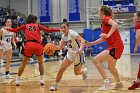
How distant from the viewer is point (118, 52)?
24.0ft

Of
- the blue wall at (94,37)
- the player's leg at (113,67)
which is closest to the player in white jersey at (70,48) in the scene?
the player's leg at (113,67)

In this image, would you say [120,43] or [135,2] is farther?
[135,2]

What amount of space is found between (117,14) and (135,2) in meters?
2.33

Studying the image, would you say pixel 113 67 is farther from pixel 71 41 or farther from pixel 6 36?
pixel 6 36

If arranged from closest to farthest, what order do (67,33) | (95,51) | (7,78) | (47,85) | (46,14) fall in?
(67,33) < (47,85) < (7,78) < (95,51) < (46,14)

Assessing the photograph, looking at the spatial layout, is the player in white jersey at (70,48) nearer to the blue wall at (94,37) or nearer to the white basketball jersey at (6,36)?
the white basketball jersey at (6,36)

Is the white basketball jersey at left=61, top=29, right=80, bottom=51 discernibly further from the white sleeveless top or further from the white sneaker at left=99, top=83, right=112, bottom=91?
the white sleeveless top

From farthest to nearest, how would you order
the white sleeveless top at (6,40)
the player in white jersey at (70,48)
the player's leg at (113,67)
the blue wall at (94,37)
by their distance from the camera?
the blue wall at (94,37) → the white sleeveless top at (6,40) → the player in white jersey at (70,48) → the player's leg at (113,67)

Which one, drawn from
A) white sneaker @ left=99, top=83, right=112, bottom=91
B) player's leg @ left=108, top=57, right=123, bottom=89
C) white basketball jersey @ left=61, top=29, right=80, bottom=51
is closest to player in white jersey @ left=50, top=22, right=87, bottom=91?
white basketball jersey @ left=61, top=29, right=80, bottom=51

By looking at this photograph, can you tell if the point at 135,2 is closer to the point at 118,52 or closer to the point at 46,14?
the point at 46,14

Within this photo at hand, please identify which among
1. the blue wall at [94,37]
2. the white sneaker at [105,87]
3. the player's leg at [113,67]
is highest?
the player's leg at [113,67]

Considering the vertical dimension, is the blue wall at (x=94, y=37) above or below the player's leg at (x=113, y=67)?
below

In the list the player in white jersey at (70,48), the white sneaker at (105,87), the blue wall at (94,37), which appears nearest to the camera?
the white sneaker at (105,87)

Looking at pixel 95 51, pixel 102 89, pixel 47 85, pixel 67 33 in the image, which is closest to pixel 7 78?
pixel 47 85
